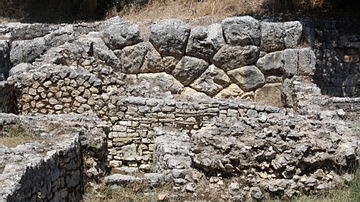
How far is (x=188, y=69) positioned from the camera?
1324 cm

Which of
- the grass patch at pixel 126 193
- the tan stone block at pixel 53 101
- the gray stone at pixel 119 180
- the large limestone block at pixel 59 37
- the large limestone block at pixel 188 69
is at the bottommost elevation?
the grass patch at pixel 126 193

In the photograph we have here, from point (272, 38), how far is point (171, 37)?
2.48m

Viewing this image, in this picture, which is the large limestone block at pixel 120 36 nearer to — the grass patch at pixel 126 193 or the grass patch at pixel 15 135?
the grass patch at pixel 15 135

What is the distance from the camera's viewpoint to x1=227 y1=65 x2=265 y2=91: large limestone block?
43.2ft

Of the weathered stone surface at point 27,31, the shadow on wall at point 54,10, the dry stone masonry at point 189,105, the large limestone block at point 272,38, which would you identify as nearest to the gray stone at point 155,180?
the dry stone masonry at point 189,105

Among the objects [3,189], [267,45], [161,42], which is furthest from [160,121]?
[3,189]

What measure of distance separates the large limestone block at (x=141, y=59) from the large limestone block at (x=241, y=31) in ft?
5.95

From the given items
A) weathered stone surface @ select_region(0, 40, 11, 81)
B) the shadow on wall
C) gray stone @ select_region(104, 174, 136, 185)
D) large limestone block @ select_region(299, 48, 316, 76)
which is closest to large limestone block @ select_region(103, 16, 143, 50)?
weathered stone surface @ select_region(0, 40, 11, 81)

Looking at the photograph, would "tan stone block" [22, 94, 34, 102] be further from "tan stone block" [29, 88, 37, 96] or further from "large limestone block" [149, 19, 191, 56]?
"large limestone block" [149, 19, 191, 56]

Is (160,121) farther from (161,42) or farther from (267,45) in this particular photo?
(267,45)

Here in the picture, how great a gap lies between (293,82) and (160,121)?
3.66 meters

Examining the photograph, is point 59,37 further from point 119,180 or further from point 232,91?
point 119,180

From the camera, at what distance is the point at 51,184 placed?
654 centimetres

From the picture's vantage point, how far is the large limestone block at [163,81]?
13.2 meters
